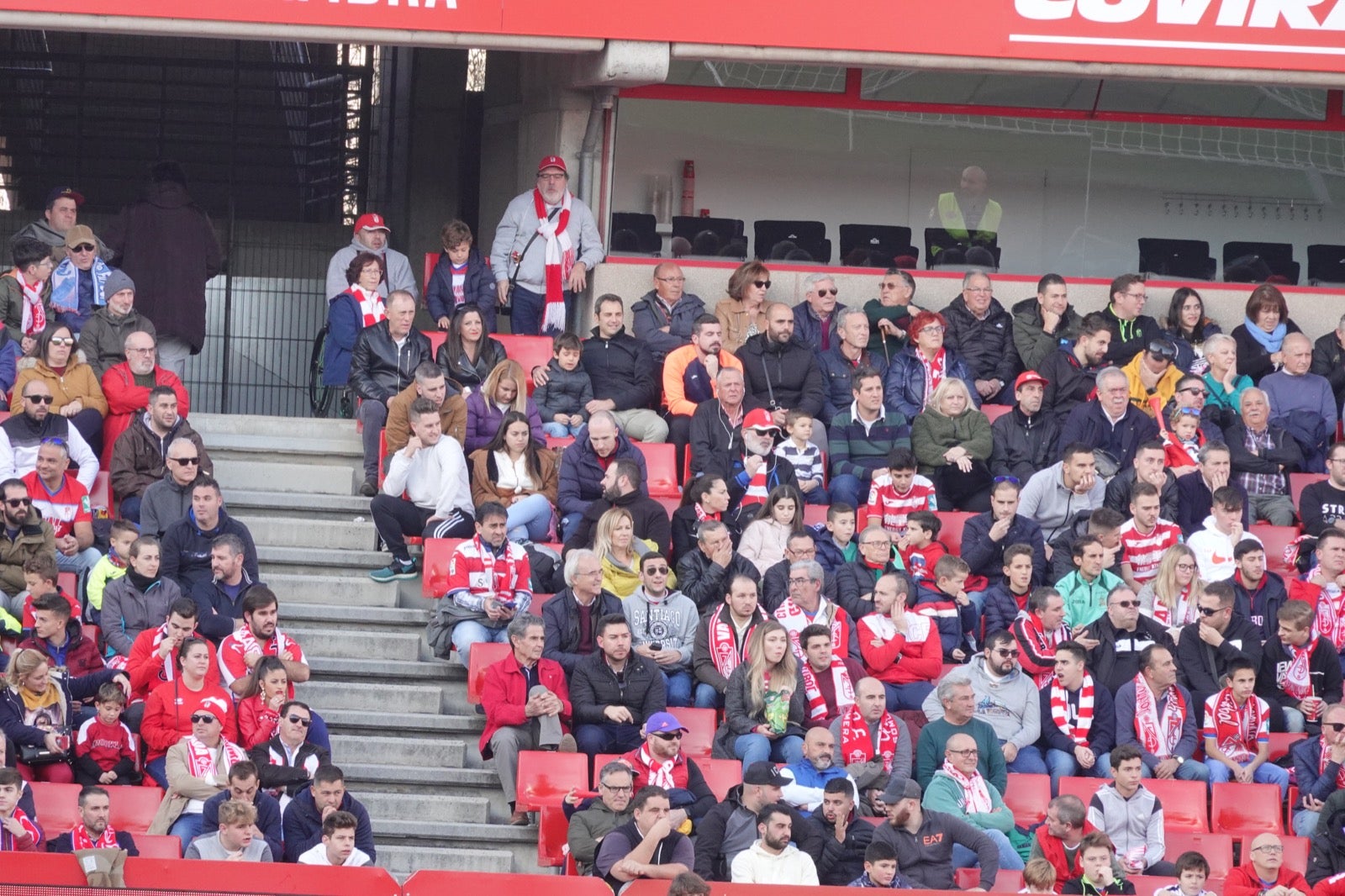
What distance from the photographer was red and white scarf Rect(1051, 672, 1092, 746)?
1175 centimetres

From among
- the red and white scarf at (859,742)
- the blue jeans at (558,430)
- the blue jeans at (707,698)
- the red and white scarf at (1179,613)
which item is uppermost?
the blue jeans at (558,430)

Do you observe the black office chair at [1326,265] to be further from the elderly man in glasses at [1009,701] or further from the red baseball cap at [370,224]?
the red baseball cap at [370,224]

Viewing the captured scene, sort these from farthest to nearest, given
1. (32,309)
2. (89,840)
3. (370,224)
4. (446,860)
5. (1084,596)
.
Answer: (370,224) < (32,309) < (1084,596) < (446,860) < (89,840)

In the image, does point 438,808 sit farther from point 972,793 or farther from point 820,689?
point 972,793

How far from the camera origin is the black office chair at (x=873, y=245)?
15.6 meters

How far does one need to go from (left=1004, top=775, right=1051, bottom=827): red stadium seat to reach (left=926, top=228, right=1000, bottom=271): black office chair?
16.8 feet

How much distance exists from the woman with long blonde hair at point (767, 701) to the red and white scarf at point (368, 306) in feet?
13.1

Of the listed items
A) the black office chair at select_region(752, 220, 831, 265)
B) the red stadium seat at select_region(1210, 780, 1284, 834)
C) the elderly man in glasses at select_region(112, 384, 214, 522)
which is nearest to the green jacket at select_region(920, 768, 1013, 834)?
the red stadium seat at select_region(1210, 780, 1284, 834)

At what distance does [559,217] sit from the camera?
48.2 ft

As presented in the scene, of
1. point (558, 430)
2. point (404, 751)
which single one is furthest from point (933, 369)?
point (404, 751)

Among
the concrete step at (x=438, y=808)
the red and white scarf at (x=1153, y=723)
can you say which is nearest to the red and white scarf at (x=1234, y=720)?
the red and white scarf at (x=1153, y=723)

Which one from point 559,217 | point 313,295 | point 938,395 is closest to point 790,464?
point 938,395

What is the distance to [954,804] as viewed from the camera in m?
10.9

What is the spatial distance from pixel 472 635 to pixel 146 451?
219 centimetres
